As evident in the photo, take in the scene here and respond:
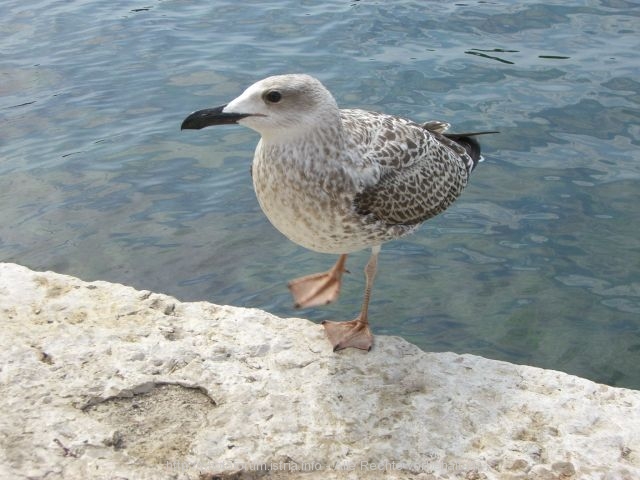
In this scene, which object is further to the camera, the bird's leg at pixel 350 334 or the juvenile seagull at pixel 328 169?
the bird's leg at pixel 350 334

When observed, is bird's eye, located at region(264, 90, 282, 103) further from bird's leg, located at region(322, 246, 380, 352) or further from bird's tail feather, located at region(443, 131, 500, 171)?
bird's tail feather, located at region(443, 131, 500, 171)

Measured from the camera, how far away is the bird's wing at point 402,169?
16.2 ft

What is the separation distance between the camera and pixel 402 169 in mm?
5281

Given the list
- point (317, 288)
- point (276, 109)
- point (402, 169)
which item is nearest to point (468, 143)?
point (402, 169)

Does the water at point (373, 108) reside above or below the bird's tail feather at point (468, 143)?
below

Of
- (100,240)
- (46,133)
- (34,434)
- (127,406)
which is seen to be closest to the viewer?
(34,434)

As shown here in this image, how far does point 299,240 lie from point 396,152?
38.7 inches

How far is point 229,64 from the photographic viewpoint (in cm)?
1068

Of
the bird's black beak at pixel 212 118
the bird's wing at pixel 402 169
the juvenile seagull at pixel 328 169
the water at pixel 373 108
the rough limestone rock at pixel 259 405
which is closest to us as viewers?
the rough limestone rock at pixel 259 405

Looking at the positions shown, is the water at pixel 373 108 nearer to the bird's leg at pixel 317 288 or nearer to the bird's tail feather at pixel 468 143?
the bird's leg at pixel 317 288

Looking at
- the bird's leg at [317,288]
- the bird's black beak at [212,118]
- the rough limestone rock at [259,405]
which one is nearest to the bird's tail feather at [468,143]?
the bird's leg at [317,288]

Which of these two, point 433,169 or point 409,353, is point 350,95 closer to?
point 433,169

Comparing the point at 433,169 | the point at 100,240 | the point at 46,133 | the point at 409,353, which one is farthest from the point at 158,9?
the point at 409,353

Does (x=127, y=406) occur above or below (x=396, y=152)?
below
